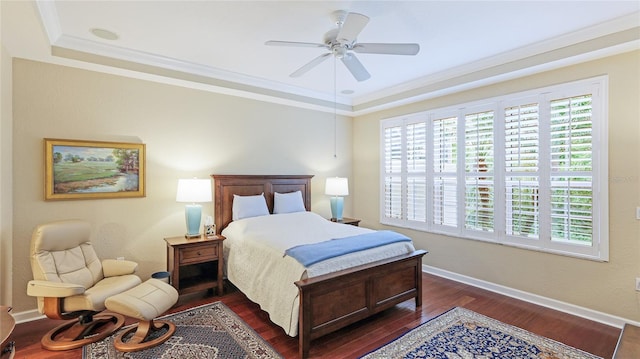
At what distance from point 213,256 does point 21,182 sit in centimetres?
197

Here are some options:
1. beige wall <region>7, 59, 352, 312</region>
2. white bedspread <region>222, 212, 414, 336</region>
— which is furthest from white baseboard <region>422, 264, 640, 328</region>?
beige wall <region>7, 59, 352, 312</region>

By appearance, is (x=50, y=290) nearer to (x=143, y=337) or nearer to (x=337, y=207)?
(x=143, y=337)

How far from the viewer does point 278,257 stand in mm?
2838

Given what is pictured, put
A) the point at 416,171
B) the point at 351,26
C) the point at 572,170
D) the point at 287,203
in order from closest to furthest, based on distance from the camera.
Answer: the point at 351,26, the point at 572,170, the point at 287,203, the point at 416,171

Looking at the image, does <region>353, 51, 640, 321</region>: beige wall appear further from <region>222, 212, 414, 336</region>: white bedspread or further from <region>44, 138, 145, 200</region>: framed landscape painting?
<region>44, 138, 145, 200</region>: framed landscape painting

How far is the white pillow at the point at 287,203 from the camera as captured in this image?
4501mm

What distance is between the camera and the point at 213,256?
3627mm

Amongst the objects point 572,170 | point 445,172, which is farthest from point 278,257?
point 572,170

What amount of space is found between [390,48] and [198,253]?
294 centimetres

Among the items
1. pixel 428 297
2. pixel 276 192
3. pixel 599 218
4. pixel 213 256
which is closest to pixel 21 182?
pixel 213 256

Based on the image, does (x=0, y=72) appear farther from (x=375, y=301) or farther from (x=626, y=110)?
(x=626, y=110)

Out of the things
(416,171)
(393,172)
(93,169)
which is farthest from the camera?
(393,172)

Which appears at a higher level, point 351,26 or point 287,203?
point 351,26

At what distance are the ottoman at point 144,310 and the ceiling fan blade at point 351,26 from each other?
2.67 m
